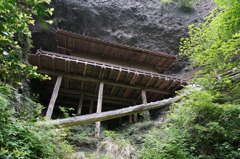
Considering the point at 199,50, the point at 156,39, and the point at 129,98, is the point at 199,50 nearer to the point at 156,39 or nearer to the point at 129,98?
the point at 129,98

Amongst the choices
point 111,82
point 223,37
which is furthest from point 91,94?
point 223,37

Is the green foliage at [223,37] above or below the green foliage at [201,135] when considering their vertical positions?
above

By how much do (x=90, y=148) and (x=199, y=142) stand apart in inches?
149

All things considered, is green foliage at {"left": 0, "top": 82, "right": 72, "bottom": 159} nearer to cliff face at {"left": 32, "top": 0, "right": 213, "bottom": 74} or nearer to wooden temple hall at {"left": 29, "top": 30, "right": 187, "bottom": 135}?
wooden temple hall at {"left": 29, "top": 30, "right": 187, "bottom": 135}

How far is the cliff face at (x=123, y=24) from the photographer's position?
48.7ft

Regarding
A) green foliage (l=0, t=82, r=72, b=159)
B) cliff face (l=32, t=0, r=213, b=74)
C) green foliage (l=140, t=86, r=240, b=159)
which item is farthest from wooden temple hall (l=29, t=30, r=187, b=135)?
green foliage (l=0, t=82, r=72, b=159)

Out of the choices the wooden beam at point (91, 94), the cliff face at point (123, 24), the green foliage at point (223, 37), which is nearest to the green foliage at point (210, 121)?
the green foliage at point (223, 37)

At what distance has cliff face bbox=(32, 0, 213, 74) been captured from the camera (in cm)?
1484

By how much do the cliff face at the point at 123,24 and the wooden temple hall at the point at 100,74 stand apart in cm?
382

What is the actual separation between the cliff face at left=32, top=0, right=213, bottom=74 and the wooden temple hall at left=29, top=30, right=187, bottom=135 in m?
3.82

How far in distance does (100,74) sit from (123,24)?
8.37 metres

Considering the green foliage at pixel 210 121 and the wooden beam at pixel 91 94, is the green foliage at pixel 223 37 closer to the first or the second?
the green foliage at pixel 210 121

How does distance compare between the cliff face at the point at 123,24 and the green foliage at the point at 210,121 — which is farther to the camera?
the cliff face at the point at 123,24

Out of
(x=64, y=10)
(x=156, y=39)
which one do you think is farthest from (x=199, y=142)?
(x=64, y=10)
